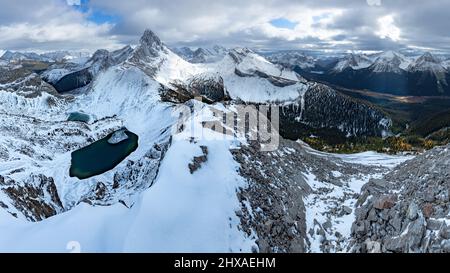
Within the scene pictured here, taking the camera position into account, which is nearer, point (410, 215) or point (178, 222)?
point (410, 215)

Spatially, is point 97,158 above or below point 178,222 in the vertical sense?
below

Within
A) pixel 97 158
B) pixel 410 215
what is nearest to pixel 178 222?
pixel 410 215

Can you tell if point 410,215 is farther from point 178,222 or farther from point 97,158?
point 97,158

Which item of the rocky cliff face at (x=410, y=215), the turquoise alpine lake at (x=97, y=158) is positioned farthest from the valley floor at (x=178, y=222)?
the turquoise alpine lake at (x=97, y=158)

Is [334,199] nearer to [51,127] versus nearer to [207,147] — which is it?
[207,147]

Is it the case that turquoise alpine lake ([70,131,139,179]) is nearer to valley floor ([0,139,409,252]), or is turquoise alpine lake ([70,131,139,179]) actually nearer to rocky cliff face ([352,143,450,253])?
valley floor ([0,139,409,252])

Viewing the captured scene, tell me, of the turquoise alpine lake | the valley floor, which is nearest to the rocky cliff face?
the valley floor
